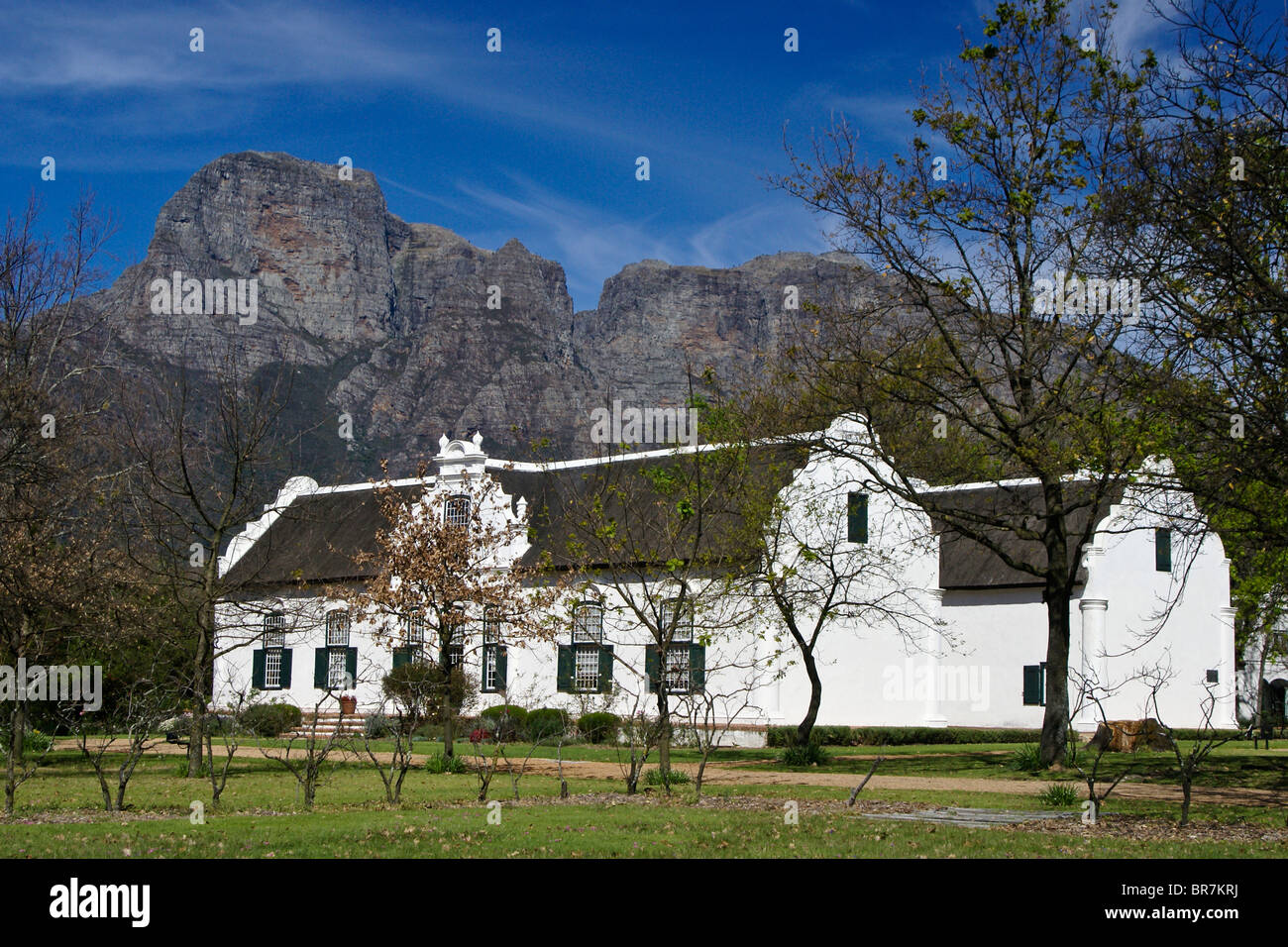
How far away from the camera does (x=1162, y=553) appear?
1350 inches

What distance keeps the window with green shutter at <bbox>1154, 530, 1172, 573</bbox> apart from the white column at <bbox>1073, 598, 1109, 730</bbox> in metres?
2.53

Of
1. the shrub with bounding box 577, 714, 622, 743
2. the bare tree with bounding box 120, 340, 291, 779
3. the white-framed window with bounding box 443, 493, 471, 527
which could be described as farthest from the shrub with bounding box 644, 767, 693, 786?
the white-framed window with bounding box 443, 493, 471, 527

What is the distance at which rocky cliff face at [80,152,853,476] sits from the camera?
133125 mm

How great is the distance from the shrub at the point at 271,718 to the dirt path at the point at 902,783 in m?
8.01

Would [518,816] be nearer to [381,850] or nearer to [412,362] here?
[381,850]

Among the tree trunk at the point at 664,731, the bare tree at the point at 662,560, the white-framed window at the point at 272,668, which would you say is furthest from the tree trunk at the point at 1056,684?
the white-framed window at the point at 272,668

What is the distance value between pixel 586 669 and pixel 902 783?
54.9 feet

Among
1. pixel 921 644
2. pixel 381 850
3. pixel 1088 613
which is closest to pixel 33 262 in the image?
pixel 381 850

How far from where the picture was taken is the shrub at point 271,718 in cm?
3166

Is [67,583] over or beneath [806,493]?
beneath

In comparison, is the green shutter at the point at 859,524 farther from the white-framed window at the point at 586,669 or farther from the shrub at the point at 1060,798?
the shrub at the point at 1060,798
